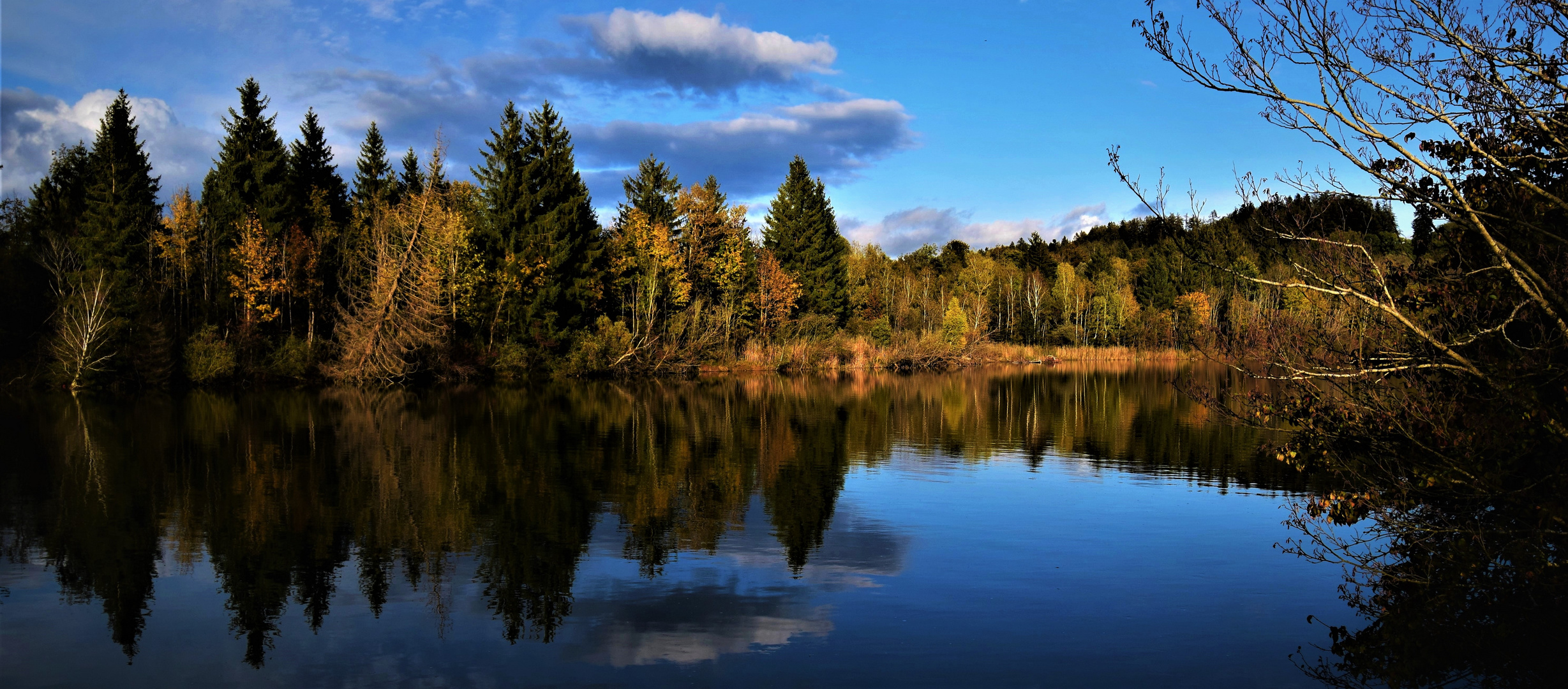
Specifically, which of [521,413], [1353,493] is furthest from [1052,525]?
[521,413]

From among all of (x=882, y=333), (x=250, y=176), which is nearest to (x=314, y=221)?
(x=250, y=176)

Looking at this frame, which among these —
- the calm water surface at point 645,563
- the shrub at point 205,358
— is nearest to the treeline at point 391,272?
the shrub at point 205,358

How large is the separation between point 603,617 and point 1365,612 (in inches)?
260

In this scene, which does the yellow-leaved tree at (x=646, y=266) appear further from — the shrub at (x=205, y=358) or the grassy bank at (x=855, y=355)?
the shrub at (x=205, y=358)

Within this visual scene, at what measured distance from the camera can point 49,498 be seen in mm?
13070

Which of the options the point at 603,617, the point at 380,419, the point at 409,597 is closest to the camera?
the point at 603,617

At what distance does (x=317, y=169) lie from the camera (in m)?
57.2

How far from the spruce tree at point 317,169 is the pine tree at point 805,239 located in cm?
2835

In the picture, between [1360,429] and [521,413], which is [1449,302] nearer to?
[1360,429]

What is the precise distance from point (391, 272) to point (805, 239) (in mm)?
35421

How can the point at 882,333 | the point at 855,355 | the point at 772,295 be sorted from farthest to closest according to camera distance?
the point at 882,333
the point at 772,295
the point at 855,355

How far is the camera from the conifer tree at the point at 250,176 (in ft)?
152

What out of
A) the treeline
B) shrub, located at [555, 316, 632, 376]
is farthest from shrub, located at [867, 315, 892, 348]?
shrub, located at [555, 316, 632, 376]

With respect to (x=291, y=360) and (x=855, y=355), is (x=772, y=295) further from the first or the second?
(x=291, y=360)
